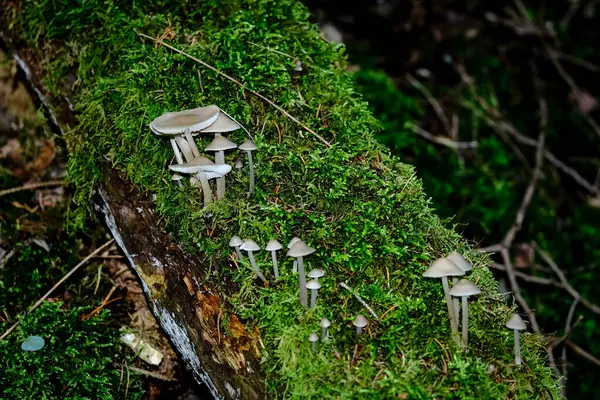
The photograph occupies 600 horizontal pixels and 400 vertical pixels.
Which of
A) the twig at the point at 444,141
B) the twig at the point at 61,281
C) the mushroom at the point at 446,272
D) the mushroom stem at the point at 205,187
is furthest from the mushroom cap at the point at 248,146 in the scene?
the twig at the point at 444,141

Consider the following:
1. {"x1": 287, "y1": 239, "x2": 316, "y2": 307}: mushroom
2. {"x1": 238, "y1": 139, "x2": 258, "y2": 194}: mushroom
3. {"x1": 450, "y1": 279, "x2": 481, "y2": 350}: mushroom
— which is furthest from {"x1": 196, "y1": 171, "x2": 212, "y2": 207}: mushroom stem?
{"x1": 450, "y1": 279, "x2": 481, "y2": 350}: mushroom

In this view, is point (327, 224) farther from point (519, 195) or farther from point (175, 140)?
point (519, 195)

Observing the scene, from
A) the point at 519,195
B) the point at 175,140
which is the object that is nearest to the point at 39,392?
the point at 175,140

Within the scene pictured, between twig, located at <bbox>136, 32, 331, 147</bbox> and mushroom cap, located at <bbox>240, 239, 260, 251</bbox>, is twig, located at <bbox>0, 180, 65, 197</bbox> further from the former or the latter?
mushroom cap, located at <bbox>240, 239, 260, 251</bbox>

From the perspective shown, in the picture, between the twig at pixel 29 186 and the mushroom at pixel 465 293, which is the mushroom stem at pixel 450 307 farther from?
the twig at pixel 29 186

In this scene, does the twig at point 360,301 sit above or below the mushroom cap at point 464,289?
below
